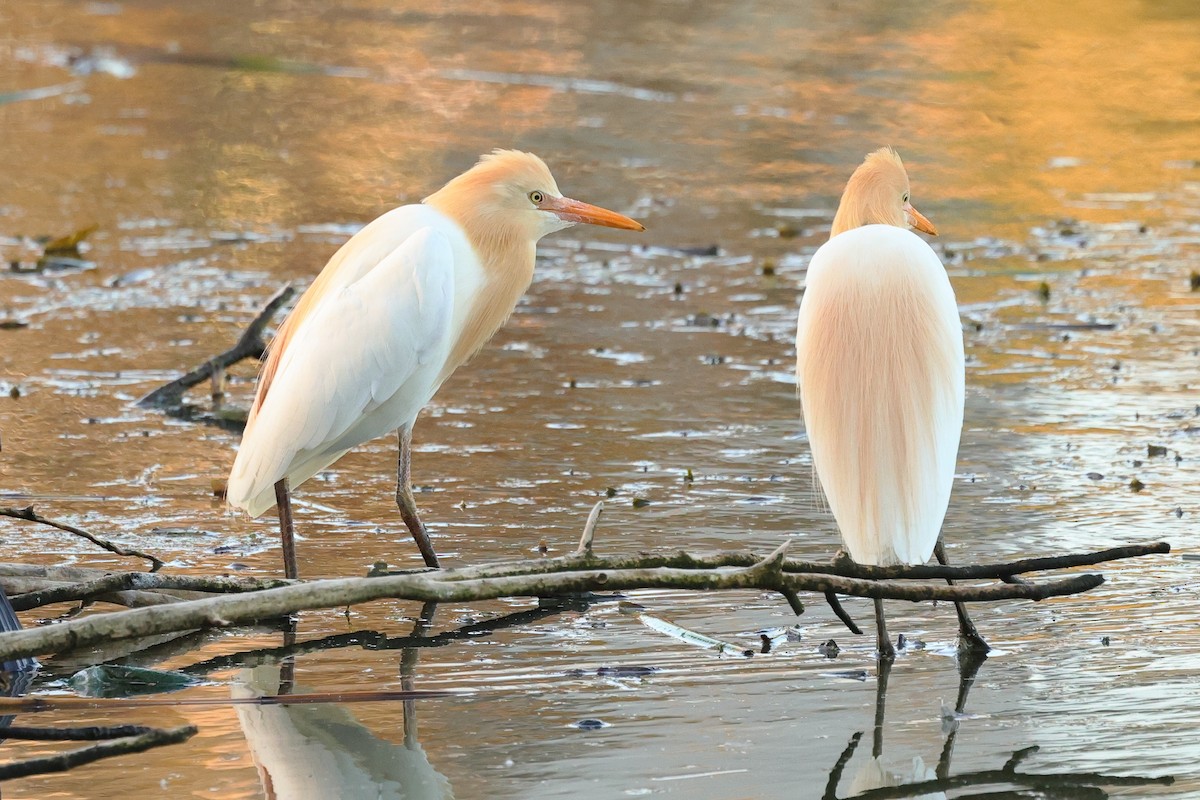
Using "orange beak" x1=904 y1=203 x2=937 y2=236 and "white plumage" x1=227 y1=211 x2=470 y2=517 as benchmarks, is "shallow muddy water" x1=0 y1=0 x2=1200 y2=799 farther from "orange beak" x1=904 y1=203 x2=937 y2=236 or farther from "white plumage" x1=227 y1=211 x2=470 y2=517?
"orange beak" x1=904 y1=203 x2=937 y2=236

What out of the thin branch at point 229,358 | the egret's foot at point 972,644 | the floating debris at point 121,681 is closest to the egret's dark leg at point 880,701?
the egret's foot at point 972,644

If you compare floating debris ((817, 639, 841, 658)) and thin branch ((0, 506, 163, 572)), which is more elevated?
thin branch ((0, 506, 163, 572))

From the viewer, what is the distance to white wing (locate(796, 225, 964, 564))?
13.9 ft

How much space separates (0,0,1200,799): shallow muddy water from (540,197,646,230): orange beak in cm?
98

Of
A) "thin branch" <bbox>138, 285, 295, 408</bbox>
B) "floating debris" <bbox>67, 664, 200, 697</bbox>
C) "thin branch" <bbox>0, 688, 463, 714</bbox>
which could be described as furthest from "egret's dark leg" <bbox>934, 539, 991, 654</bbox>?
"thin branch" <bbox>138, 285, 295, 408</bbox>

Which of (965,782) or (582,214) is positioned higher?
(582,214)

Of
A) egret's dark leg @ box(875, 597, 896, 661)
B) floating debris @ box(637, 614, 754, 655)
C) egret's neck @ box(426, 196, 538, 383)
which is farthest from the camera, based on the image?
egret's neck @ box(426, 196, 538, 383)

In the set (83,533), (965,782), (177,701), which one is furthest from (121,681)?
(965,782)

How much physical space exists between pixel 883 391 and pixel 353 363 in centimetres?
165

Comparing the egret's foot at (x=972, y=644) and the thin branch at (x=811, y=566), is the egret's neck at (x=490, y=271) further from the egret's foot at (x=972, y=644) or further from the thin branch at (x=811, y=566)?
the egret's foot at (x=972, y=644)

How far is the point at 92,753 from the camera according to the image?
307 cm

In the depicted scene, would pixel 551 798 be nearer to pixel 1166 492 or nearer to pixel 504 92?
pixel 1166 492

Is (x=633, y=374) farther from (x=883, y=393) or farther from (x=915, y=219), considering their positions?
(x=883, y=393)

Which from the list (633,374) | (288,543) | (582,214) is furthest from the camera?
(633,374)
